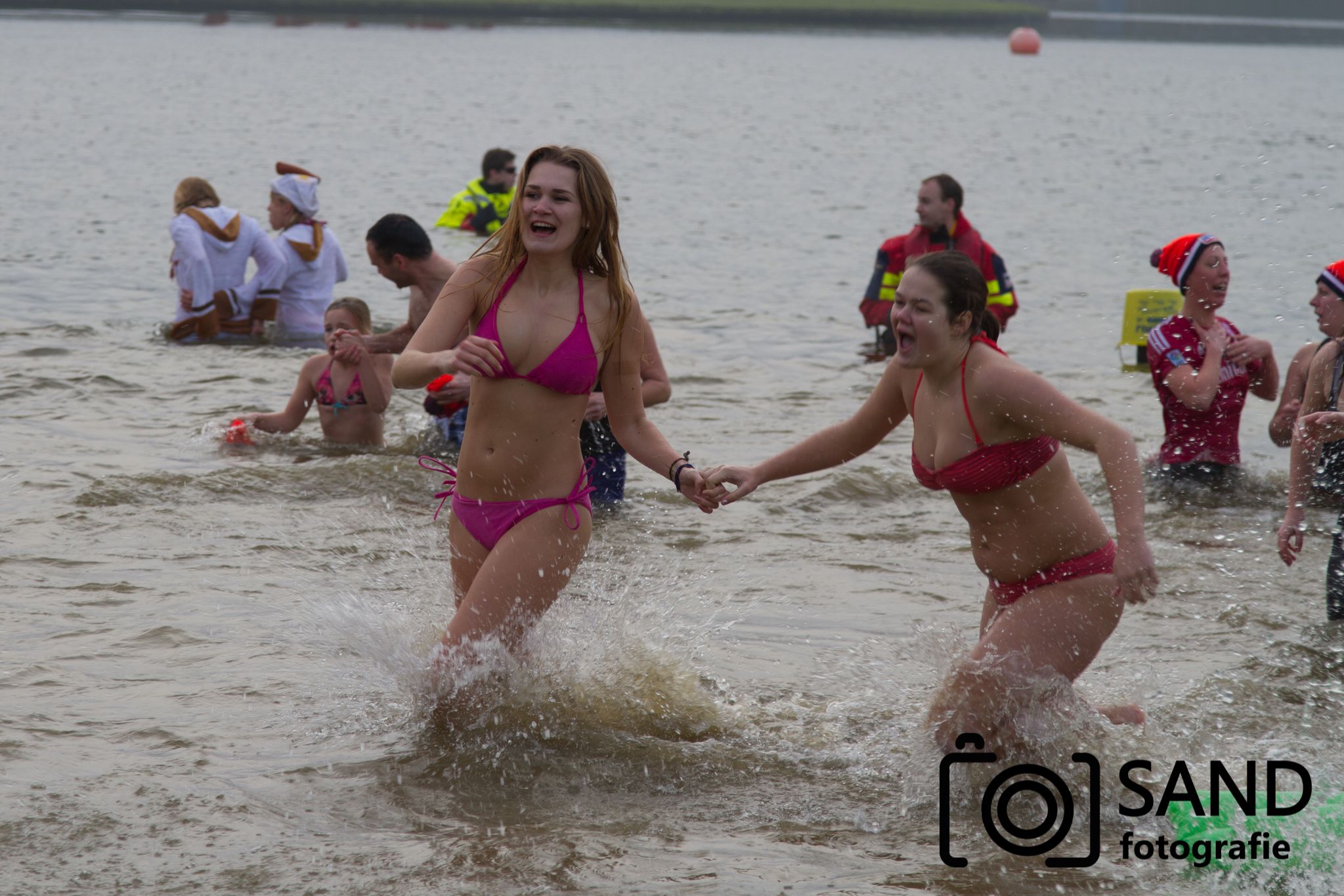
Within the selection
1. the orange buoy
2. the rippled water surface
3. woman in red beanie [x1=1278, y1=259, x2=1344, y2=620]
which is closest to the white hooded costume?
the rippled water surface

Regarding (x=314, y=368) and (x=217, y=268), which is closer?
(x=314, y=368)

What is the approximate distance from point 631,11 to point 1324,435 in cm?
9660

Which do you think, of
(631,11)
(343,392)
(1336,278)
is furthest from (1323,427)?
(631,11)

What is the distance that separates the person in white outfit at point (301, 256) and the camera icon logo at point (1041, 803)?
361 inches

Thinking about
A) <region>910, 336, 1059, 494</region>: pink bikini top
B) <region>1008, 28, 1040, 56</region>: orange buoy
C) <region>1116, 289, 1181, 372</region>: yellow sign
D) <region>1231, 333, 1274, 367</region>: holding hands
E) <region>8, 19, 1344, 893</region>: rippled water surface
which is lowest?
<region>8, 19, 1344, 893</region>: rippled water surface

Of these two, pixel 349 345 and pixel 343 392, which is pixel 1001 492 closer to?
pixel 349 345

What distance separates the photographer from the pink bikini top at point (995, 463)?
4375 millimetres

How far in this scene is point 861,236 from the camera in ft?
73.9

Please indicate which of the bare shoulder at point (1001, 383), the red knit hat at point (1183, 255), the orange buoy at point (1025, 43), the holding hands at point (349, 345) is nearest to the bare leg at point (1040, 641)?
the bare shoulder at point (1001, 383)

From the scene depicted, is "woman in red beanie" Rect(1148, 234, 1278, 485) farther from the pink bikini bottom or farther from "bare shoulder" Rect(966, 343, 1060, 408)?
the pink bikini bottom

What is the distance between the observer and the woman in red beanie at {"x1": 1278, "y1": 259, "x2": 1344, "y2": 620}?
557 cm

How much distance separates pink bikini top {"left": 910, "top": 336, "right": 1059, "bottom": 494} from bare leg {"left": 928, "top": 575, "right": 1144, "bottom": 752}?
379 millimetres

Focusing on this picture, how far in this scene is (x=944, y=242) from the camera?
10.8 metres

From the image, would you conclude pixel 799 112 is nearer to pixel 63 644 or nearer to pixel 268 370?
pixel 268 370
